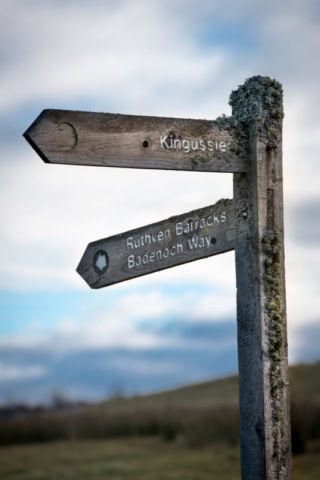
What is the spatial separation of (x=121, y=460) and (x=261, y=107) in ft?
46.7

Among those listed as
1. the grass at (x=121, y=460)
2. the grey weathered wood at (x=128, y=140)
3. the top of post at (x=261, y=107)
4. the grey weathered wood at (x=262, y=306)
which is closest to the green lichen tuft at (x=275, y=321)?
the grey weathered wood at (x=262, y=306)

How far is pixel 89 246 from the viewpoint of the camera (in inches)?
206

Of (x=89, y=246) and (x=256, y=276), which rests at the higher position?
(x=89, y=246)

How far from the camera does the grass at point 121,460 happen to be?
15222mm

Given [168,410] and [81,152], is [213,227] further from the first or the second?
[168,410]

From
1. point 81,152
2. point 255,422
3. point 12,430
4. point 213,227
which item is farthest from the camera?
point 12,430

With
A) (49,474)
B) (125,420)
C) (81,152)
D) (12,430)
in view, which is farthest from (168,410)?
(81,152)

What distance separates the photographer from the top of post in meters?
4.50

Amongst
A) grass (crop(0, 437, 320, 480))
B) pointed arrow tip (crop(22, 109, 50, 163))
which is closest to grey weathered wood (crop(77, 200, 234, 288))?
pointed arrow tip (crop(22, 109, 50, 163))

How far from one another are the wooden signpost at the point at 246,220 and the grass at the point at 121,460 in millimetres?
9628

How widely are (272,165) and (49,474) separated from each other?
12.9 metres

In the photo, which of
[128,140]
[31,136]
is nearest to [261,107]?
[128,140]

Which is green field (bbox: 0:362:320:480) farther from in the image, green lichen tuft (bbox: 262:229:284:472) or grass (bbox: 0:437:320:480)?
green lichen tuft (bbox: 262:229:284:472)

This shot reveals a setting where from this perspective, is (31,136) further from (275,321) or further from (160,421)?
(160,421)
